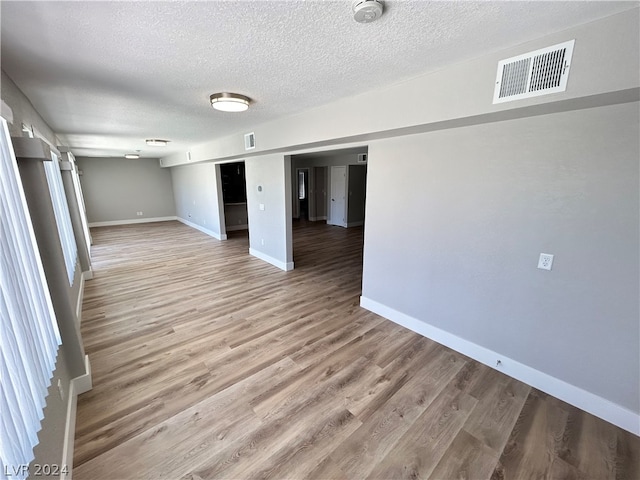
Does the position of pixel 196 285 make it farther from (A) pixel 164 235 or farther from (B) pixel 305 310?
(A) pixel 164 235

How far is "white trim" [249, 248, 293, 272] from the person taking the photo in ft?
15.9

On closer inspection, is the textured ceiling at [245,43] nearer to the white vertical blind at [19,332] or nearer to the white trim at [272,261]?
the white vertical blind at [19,332]

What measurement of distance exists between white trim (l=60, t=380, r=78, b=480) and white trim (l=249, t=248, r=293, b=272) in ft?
10.5

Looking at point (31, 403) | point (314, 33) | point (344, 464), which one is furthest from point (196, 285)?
point (314, 33)

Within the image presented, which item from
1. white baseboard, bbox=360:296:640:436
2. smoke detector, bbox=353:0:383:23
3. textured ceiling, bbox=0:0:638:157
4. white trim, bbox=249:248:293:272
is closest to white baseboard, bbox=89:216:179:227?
white trim, bbox=249:248:293:272

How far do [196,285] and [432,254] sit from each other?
11.7ft

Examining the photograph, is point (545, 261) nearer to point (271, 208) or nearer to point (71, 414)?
point (71, 414)

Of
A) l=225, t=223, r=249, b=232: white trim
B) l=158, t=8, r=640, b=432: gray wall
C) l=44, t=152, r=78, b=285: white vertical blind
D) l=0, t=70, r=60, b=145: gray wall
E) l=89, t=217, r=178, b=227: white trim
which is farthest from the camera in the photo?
l=89, t=217, r=178, b=227: white trim

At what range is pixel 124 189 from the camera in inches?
367

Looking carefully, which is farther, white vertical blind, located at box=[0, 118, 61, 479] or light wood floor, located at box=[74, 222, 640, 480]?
light wood floor, located at box=[74, 222, 640, 480]

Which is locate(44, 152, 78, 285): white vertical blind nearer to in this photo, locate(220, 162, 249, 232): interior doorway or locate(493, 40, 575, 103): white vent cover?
locate(493, 40, 575, 103): white vent cover

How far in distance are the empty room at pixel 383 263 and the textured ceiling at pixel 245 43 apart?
0.02 metres

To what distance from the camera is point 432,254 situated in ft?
8.61

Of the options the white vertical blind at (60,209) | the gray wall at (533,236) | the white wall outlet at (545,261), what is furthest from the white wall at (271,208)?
the white wall outlet at (545,261)
